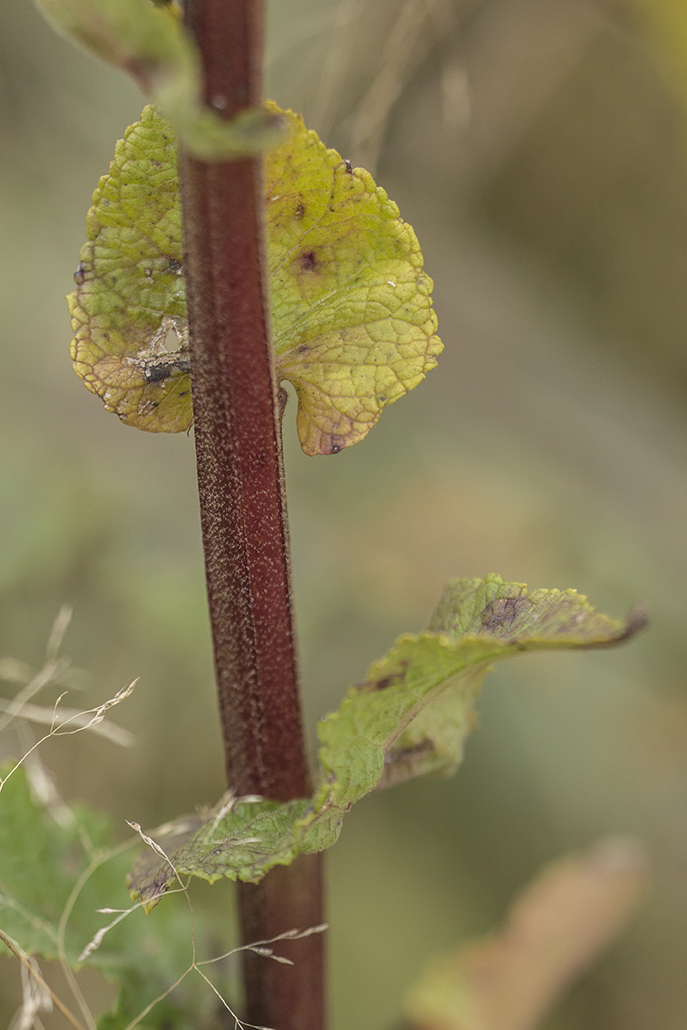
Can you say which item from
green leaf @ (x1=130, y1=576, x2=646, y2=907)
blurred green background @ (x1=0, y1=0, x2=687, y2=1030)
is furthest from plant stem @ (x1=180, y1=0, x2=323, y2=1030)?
blurred green background @ (x1=0, y1=0, x2=687, y2=1030)

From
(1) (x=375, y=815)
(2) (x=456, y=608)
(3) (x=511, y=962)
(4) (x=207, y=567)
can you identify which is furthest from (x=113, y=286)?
(1) (x=375, y=815)

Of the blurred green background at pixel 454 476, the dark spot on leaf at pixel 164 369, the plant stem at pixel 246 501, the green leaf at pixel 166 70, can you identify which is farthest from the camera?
the blurred green background at pixel 454 476

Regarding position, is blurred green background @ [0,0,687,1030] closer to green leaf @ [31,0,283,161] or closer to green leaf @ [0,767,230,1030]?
green leaf @ [0,767,230,1030]

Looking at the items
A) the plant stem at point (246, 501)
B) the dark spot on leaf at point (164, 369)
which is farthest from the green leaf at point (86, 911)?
the dark spot on leaf at point (164, 369)

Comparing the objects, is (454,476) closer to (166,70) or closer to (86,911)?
(86,911)

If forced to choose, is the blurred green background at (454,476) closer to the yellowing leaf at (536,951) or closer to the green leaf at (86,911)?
the yellowing leaf at (536,951)

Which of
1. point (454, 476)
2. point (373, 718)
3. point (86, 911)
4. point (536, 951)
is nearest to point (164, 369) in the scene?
point (373, 718)

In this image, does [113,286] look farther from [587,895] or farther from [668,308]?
[668,308]
